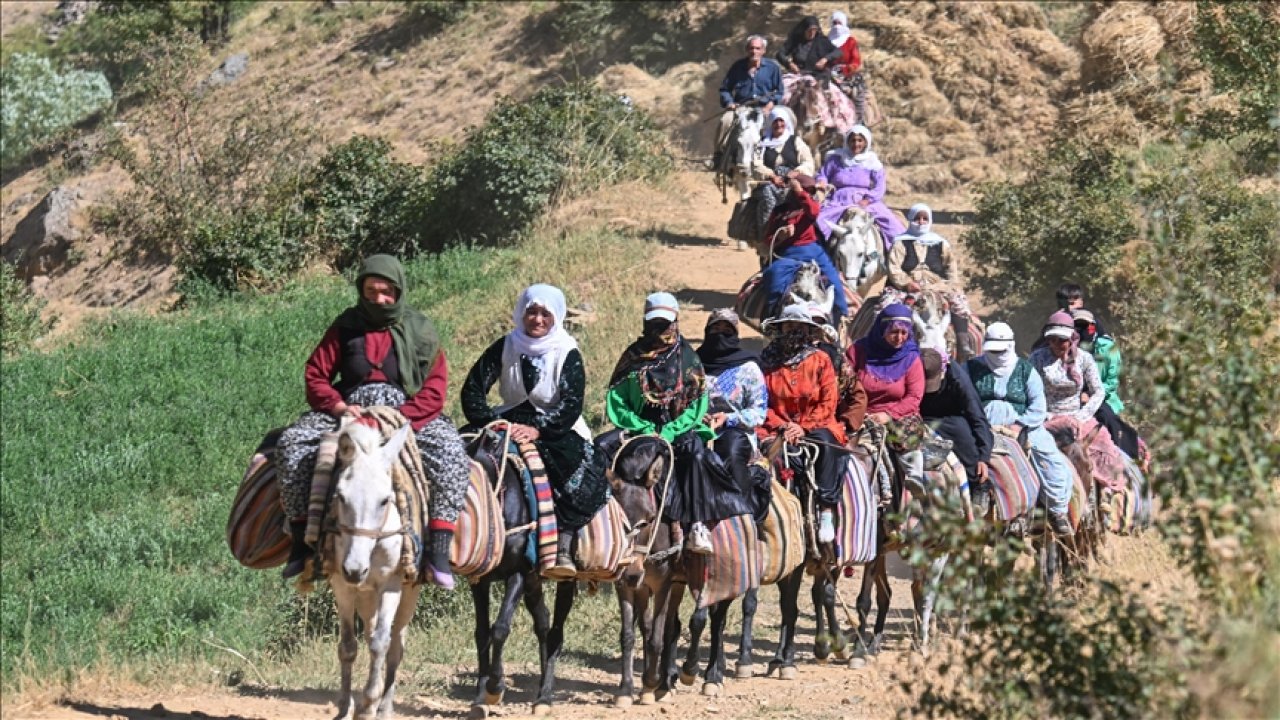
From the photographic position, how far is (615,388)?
1249 cm

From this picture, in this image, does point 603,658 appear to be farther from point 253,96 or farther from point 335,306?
point 253,96

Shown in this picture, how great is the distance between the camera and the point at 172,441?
2197 cm

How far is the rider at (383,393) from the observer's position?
10.0m

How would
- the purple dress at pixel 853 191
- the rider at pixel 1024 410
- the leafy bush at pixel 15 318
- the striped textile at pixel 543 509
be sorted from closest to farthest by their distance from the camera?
the striped textile at pixel 543 509 < the rider at pixel 1024 410 < the purple dress at pixel 853 191 < the leafy bush at pixel 15 318

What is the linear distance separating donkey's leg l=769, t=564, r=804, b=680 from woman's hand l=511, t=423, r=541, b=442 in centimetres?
269

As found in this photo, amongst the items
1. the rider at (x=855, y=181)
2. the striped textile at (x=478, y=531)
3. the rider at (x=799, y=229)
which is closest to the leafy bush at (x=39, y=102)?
the rider at (x=855, y=181)

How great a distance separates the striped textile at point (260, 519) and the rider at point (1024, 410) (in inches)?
255

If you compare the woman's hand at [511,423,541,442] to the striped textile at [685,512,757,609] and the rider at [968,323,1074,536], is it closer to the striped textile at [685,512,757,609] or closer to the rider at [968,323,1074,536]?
the striped textile at [685,512,757,609]

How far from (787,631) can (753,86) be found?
38.8 ft

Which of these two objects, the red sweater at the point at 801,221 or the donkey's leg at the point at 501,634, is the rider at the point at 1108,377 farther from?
the donkey's leg at the point at 501,634

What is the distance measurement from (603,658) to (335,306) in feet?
44.0

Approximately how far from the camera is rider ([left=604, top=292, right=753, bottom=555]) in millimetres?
12008

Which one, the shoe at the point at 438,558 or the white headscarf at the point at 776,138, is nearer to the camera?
the shoe at the point at 438,558

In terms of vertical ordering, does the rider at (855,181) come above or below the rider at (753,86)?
below
